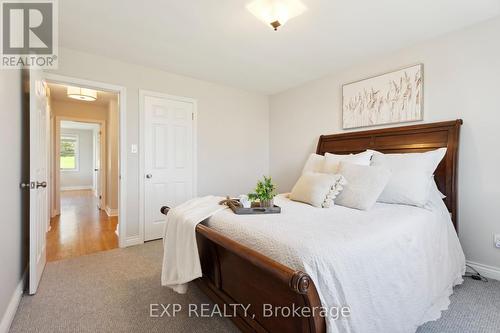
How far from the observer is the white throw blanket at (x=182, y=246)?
1.65 metres

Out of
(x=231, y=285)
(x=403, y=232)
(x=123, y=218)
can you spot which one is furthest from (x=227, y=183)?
(x=403, y=232)

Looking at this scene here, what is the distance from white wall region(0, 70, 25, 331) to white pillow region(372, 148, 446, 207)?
9.72 feet

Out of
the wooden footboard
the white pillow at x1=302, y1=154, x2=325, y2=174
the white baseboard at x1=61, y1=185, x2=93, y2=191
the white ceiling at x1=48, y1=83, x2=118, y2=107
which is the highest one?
the white ceiling at x1=48, y1=83, x2=118, y2=107

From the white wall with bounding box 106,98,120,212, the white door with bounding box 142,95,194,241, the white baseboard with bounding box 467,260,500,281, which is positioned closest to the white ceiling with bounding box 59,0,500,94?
the white door with bounding box 142,95,194,241

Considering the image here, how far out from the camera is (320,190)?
2.13 metres

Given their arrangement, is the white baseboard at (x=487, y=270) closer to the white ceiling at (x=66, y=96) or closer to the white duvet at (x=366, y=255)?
the white duvet at (x=366, y=255)

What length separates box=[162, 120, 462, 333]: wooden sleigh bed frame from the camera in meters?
1.02

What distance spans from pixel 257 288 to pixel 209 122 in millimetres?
3026

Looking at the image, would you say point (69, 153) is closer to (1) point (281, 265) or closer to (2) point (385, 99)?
(2) point (385, 99)

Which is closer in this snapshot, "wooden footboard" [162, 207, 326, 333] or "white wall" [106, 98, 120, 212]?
"wooden footboard" [162, 207, 326, 333]

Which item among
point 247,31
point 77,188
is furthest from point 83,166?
point 247,31

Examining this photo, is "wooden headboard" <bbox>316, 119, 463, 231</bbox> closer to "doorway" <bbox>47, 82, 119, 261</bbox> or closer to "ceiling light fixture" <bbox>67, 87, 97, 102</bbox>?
"doorway" <bbox>47, 82, 119, 261</bbox>

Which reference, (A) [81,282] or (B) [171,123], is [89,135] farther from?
(A) [81,282]

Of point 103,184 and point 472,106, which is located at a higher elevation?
point 472,106
